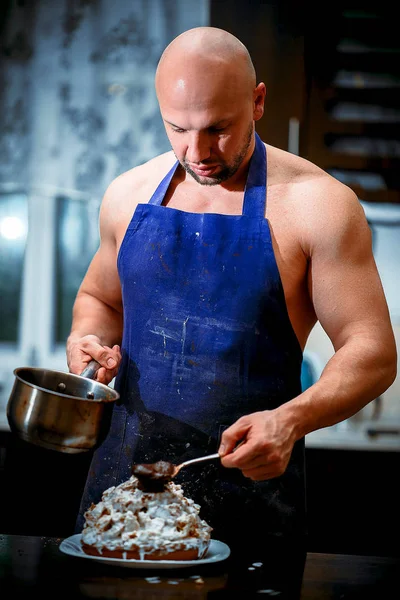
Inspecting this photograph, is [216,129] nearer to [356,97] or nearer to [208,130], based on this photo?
[208,130]

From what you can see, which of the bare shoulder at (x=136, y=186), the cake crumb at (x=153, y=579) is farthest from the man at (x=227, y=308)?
the cake crumb at (x=153, y=579)

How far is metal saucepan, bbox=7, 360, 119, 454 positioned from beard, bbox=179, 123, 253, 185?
0.63 metres

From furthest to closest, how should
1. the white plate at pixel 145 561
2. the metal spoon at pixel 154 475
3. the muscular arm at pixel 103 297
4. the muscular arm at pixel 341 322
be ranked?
the muscular arm at pixel 103 297
the muscular arm at pixel 341 322
the metal spoon at pixel 154 475
the white plate at pixel 145 561

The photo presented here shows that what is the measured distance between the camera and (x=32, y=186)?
3.62 metres

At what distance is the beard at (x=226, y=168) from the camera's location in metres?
2.14

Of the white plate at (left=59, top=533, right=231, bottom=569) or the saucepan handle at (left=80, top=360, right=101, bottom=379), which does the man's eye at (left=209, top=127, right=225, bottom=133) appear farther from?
the white plate at (left=59, top=533, right=231, bottom=569)

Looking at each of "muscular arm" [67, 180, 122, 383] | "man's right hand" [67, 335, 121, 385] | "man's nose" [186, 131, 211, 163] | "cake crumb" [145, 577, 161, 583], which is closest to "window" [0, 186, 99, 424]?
"muscular arm" [67, 180, 122, 383]

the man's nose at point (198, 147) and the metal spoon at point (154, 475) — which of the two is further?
the man's nose at point (198, 147)

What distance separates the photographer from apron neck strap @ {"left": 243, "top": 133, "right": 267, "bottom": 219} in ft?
7.06

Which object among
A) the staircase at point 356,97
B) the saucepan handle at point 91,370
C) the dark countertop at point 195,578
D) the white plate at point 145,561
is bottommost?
the dark countertop at point 195,578

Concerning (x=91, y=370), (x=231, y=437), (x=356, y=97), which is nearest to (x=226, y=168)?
(x=91, y=370)

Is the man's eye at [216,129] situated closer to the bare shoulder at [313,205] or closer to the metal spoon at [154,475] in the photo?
the bare shoulder at [313,205]

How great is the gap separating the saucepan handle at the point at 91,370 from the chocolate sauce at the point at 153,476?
351 mm

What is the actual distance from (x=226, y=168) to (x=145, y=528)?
0.92m
